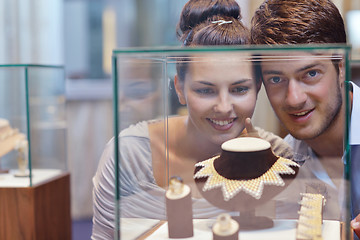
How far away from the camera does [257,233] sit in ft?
2.56

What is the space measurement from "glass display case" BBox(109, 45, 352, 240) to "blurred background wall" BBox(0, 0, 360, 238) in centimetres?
239

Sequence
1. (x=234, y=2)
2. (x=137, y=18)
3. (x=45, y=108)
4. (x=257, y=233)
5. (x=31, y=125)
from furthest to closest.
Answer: (x=137, y=18) → (x=45, y=108) → (x=31, y=125) → (x=234, y=2) → (x=257, y=233)

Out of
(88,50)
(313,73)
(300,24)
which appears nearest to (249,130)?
(313,73)

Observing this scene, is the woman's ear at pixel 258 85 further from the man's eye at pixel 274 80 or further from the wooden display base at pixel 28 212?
the wooden display base at pixel 28 212

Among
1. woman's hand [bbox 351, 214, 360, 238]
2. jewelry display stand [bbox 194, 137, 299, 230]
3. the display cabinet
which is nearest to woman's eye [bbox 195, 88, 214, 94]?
jewelry display stand [bbox 194, 137, 299, 230]

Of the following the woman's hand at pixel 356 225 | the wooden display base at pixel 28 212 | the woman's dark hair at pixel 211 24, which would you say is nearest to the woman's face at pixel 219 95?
the woman's dark hair at pixel 211 24

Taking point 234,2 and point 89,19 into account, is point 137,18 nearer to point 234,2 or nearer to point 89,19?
point 89,19

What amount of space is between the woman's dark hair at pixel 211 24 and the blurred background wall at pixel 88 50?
1991mm

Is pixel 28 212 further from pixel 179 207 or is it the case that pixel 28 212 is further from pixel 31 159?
pixel 179 207

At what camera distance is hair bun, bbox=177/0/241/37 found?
3.92 ft

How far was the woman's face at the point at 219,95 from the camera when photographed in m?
0.79

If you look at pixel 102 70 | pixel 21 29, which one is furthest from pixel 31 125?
pixel 102 70

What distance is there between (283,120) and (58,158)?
54.5 inches

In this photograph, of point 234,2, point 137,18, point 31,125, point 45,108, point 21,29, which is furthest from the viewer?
point 137,18
